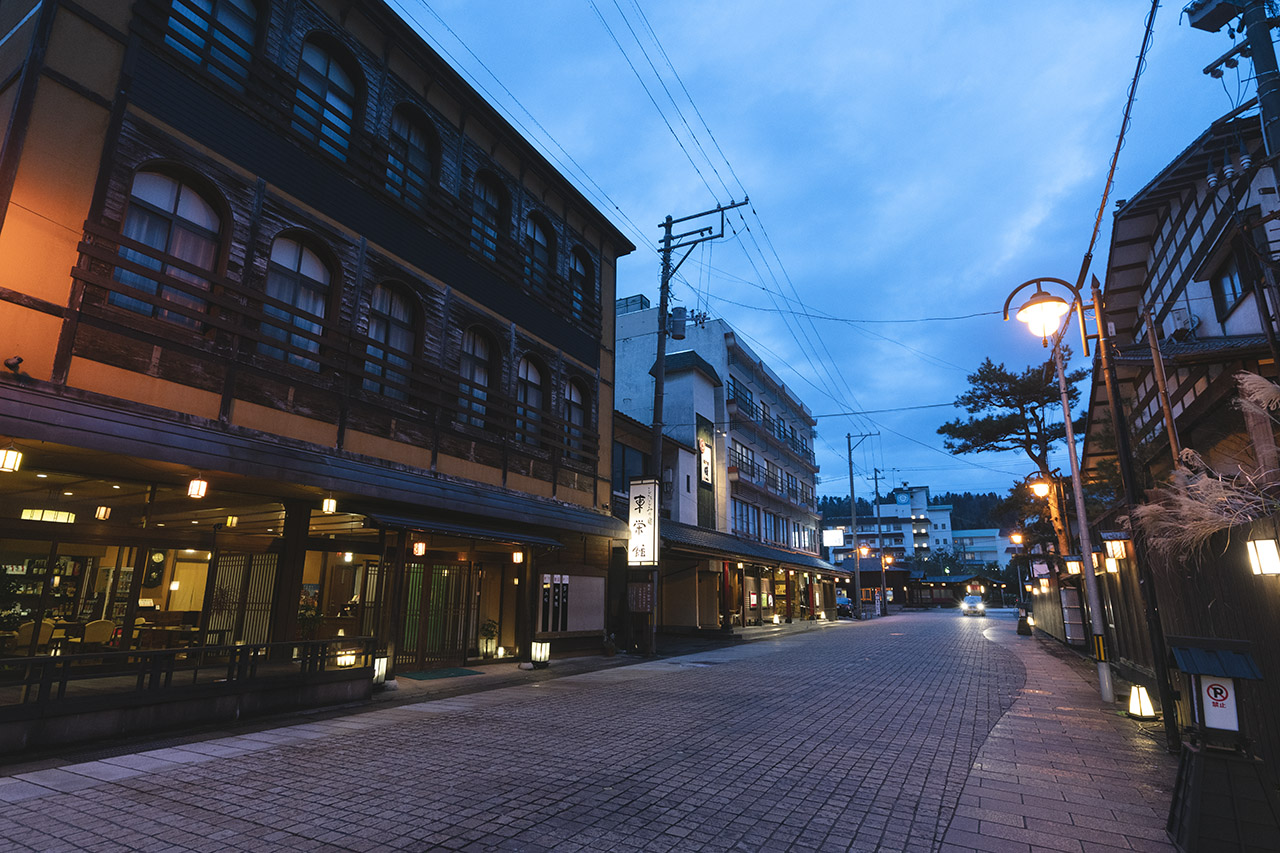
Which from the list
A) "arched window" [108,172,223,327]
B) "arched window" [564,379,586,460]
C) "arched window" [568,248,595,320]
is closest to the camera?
"arched window" [108,172,223,327]

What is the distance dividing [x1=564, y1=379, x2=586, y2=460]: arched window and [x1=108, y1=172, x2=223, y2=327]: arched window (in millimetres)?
9640

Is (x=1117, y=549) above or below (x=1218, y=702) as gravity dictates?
above

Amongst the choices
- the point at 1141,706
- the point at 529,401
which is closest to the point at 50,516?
the point at 529,401

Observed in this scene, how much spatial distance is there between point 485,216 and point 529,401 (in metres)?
5.10

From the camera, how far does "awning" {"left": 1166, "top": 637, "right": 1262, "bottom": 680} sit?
16.9 feet

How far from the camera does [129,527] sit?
9.26 metres

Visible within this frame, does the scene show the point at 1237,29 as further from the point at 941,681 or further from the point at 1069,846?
the point at 1069,846

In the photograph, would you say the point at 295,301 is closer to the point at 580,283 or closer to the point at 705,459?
the point at 580,283

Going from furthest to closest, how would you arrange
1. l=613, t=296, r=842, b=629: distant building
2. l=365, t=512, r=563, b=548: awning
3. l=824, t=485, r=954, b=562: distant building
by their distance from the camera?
1. l=824, t=485, r=954, b=562: distant building
2. l=613, t=296, r=842, b=629: distant building
3. l=365, t=512, r=563, b=548: awning

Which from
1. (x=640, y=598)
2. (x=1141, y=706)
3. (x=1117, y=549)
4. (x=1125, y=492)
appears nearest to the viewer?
(x=1125, y=492)

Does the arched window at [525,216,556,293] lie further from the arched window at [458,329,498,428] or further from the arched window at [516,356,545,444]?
the arched window at [458,329,498,428]

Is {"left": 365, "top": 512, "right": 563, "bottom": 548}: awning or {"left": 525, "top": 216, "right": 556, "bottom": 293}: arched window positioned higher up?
{"left": 525, "top": 216, "right": 556, "bottom": 293}: arched window

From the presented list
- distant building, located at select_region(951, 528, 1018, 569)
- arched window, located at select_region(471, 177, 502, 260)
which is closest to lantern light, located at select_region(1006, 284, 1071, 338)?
arched window, located at select_region(471, 177, 502, 260)

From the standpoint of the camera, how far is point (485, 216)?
1681 cm
